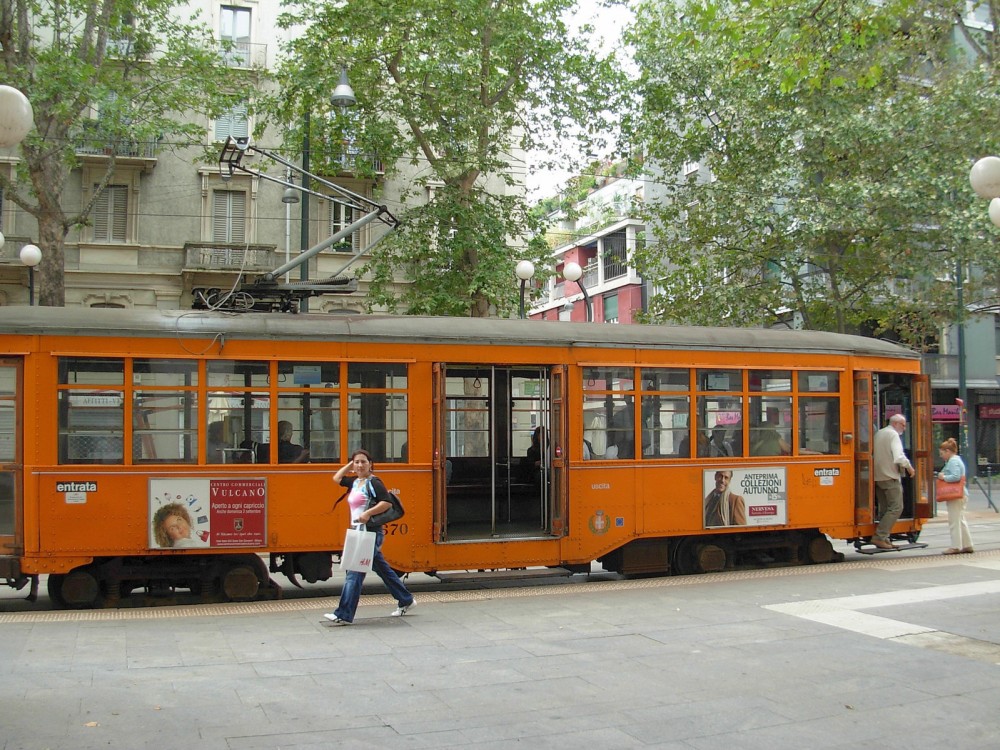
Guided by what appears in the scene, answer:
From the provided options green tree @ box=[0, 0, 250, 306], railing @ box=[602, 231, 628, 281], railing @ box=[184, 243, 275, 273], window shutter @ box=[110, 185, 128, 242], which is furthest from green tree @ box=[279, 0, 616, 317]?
railing @ box=[602, 231, 628, 281]

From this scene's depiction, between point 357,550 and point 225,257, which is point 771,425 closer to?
point 357,550

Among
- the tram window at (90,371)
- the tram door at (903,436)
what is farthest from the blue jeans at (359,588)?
the tram door at (903,436)

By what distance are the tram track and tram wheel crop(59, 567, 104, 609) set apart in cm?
20

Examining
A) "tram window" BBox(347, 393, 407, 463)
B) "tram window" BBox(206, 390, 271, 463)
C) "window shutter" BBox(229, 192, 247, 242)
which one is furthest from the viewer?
"window shutter" BBox(229, 192, 247, 242)

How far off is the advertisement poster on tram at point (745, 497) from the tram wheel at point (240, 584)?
5.24 meters

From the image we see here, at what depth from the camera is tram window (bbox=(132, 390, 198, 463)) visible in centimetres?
975

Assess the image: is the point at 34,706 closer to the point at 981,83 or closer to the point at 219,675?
the point at 219,675

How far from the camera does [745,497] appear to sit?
471 inches

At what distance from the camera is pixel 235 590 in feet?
33.3

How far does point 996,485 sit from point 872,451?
22.4m

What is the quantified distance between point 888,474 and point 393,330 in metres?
6.71

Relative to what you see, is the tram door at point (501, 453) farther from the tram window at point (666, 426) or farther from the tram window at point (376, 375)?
the tram window at point (666, 426)

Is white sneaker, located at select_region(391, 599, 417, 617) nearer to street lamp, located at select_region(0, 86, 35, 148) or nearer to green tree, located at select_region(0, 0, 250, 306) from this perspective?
street lamp, located at select_region(0, 86, 35, 148)

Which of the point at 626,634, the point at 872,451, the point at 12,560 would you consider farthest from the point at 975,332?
the point at 12,560
